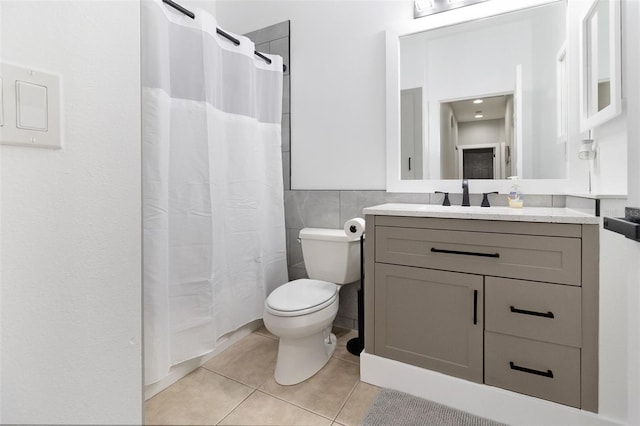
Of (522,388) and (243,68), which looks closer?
(522,388)

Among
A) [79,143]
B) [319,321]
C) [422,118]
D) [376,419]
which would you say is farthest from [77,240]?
[422,118]

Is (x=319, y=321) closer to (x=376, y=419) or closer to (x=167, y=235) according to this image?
(x=376, y=419)

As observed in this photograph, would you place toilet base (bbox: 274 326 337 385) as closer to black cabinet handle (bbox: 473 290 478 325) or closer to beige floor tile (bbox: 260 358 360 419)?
beige floor tile (bbox: 260 358 360 419)

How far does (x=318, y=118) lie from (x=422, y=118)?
605 millimetres

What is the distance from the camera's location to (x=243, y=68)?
4.69 feet

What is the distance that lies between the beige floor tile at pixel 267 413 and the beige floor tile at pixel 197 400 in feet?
0.04

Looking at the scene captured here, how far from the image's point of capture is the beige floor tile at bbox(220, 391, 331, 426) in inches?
16.8

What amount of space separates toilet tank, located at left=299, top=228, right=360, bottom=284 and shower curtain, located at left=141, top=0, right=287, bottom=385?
191 mm

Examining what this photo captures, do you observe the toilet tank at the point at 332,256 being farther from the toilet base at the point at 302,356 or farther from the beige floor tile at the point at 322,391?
the beige floor tile at the point at 322,391

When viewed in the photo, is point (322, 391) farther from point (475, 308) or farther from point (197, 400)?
point (475, 308)

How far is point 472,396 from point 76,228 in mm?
1296

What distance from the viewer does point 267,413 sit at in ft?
1.53

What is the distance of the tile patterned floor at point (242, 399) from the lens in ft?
1.20

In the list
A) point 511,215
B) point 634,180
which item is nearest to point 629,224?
point 634,180
